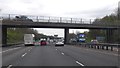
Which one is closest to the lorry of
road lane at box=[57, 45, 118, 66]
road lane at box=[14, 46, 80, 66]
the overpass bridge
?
the overpass bridge

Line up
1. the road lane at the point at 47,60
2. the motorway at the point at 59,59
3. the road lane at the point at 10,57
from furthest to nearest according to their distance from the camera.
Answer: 1. the road lane at the point at 10,57
2. the motorway at the point at 59,59
3. the road lane at the point at 47,60

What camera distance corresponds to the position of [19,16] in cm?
7456

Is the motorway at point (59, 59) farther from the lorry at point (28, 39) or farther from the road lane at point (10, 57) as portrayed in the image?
the lorry at point (28, 39)

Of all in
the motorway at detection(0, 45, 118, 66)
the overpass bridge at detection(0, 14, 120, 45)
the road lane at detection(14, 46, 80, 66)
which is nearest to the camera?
the road lane at detection(14, 46, 80, 66)

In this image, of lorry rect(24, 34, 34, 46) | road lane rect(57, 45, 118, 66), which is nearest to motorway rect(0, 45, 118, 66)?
road lane rect(57, 45, 118, 66)

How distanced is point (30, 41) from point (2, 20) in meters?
11.8

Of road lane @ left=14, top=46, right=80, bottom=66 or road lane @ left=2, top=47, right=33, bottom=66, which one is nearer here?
road lane @ left=14, top=46, right=80, bottom=66

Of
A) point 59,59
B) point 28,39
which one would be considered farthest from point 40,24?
point 59,59

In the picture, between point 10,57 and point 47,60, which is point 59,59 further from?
point 10,57

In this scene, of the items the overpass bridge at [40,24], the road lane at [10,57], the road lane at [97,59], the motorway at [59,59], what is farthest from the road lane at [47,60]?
the overpass bridge at [40,24]

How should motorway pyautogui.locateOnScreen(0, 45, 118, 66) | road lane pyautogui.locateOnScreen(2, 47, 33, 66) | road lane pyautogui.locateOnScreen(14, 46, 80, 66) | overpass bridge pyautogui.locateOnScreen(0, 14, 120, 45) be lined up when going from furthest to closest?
overpass bridge pyautogui.locateOnScreen(0, 14, 120, 45)
road lane pyautogui.locateOnScreen(2, 47, 33, 66)
motorway pyautogui.locateOnScreen(0, 45, 118, 66)
road lane pyautogui.locateOnScreen(14, 46, 80, 66)

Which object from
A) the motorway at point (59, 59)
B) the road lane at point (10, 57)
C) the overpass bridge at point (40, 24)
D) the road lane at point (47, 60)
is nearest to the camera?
the road lane at point (47, 60)

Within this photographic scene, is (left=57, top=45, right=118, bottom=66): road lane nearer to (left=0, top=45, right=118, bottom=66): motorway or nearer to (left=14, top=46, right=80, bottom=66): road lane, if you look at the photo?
(left=0, top=45, right=118, bottom=66): motorway

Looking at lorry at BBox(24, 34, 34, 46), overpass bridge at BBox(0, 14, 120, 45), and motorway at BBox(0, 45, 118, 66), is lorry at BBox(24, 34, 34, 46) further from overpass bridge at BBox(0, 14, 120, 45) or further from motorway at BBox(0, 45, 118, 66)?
motorway at BBox(0, 45, 118, 66)
